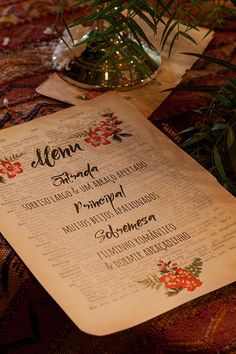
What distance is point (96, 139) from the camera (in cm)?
90

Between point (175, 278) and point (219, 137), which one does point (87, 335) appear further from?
point (219, 137)

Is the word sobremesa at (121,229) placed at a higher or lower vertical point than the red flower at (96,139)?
lower

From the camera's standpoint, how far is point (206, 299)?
0.69 meters

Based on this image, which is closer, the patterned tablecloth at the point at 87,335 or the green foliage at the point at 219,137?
the patterned tablecloth at the point at 87,335

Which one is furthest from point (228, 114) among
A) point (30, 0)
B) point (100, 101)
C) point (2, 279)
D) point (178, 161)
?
point (30, 0)

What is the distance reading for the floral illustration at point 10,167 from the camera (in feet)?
2.74

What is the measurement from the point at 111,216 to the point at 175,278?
0.12 metres

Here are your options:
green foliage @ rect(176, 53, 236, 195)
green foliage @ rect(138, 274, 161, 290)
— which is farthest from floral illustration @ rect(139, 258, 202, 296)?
green foliage @ rect(176, 53, 236, 195)

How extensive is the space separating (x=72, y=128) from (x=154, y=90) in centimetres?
17

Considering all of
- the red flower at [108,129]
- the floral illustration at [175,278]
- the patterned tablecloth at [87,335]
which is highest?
the red flower at [108,129]

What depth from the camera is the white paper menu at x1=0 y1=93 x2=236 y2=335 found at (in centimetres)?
68

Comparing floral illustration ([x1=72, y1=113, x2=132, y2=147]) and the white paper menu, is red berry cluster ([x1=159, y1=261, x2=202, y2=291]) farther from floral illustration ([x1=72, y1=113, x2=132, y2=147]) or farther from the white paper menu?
floral illustration ([x1=72, y1=113, x2=132, y2=147])

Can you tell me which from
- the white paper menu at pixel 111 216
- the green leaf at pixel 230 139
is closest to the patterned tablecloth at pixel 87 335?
the white paper menu at pixel 111 216

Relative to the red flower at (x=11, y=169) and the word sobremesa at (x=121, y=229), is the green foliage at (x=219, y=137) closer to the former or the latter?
the word sobremesa at (x=121, y=229)
